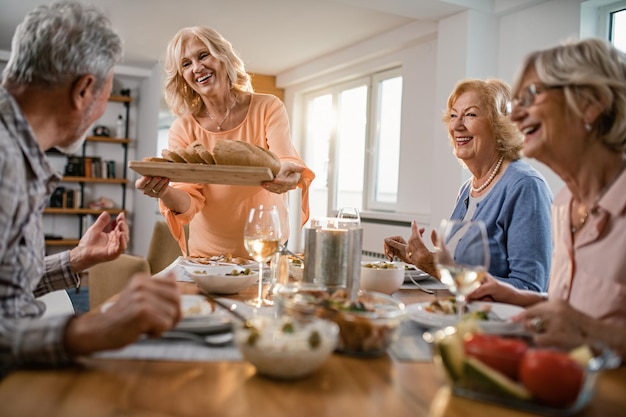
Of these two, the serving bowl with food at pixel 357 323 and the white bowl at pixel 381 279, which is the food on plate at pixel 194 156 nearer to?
the white bowl at pixel 381 279

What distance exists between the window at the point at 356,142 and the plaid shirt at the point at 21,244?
5.00 meters

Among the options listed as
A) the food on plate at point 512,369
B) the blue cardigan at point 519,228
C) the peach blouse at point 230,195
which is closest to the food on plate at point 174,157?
the peach blouse at point 230,195

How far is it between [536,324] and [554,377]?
0.28 meters

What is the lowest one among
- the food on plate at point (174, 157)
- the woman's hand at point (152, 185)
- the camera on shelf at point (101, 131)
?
the woman's hand at point (152, 185)

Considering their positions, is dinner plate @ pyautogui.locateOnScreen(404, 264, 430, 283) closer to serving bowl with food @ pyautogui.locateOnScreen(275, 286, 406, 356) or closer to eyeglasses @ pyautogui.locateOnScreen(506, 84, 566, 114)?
eyeglasses @ pyautogui.locateOnScreen(506, 84, 566, 114)

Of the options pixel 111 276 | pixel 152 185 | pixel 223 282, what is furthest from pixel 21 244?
pixel 111 276

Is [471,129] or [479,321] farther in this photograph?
[471,129]

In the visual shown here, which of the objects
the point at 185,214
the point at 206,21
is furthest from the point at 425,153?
the point at 185,214

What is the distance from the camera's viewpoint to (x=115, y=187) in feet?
27.1

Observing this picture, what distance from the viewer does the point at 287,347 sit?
79 cm

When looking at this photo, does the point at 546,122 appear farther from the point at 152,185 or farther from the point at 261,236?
the point at 152,185

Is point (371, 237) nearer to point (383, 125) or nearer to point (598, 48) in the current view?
point (383, 125)

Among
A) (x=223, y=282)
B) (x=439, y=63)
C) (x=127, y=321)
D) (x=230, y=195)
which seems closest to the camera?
(x=127, y=321)

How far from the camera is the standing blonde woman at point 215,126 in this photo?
2.22 meters
